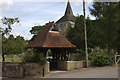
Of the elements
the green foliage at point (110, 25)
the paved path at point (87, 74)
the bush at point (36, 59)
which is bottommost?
the paved path at point (87, 74)

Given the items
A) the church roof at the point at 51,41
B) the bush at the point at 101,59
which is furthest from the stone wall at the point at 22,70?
the bush at the point at 101,59

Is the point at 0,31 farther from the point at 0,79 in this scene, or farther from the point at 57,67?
the point at 57,67

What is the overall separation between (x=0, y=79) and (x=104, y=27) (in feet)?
32.8

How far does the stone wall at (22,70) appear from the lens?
1041 cm

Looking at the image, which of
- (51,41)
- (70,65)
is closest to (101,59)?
(70,65)

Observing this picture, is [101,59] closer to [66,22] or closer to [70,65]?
[70,65]

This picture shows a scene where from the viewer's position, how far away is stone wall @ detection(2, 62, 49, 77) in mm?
10414

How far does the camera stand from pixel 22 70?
10.4 meters

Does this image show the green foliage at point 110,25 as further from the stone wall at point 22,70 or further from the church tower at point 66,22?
the church tower at point 66,22

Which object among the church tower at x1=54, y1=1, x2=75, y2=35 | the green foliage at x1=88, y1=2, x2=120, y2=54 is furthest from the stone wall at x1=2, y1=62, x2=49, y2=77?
the church tower at x1=54, y1=1, x2=75, y2=35

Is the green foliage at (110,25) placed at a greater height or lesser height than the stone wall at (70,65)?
greater

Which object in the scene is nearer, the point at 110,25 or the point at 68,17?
the point at 110,25

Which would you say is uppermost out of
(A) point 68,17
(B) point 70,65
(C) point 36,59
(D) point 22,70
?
(A) point 68,17

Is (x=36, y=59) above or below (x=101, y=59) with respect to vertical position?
above
